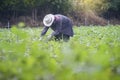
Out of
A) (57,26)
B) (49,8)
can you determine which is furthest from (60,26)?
(49,8)

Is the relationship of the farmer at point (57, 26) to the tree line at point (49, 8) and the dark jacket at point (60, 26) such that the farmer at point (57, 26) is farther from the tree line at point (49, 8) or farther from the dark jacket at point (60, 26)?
the tree line at point (49, 8)

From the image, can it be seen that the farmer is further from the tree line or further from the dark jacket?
the tree line

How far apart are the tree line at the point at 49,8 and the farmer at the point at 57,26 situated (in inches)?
1031

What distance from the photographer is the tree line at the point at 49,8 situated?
1494 inches

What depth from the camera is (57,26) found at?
10875mm

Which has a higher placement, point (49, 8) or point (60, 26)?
point (60, 26)

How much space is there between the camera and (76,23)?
41.9 m

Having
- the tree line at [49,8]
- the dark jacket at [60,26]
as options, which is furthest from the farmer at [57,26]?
the tree line at [49,8]

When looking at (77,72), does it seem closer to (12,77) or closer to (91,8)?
(12,77)

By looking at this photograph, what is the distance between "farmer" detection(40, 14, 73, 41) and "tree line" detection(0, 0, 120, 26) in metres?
26.2

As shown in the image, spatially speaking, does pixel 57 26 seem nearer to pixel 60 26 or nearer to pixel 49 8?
pixel 60 26

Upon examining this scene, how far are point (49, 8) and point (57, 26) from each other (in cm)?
Result: 3069

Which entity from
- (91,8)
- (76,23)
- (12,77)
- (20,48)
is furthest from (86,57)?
(91,8)

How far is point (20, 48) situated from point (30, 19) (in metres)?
37.3
